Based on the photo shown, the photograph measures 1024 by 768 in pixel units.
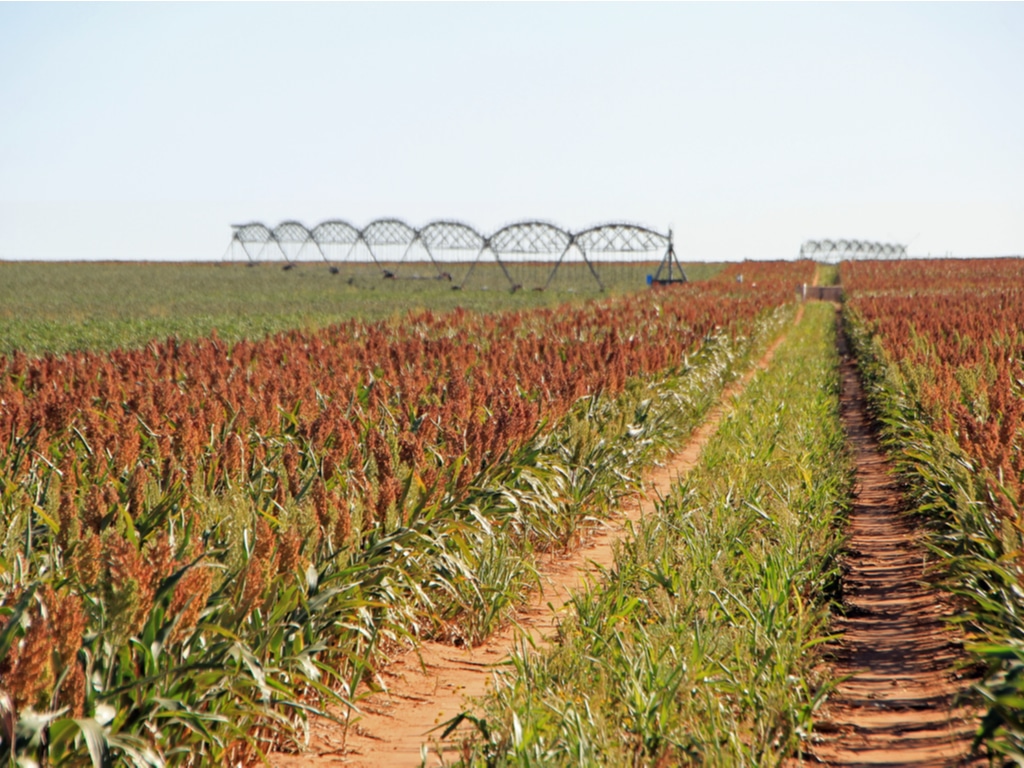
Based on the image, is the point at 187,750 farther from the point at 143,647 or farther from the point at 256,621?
the point at 256,621

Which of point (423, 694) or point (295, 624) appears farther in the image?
point (423, 694)

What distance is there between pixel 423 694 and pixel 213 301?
121 feet

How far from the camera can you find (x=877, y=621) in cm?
566

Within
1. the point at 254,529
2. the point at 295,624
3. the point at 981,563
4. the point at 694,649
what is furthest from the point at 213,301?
the point at 981,563

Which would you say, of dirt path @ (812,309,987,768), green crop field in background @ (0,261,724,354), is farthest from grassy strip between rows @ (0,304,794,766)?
green crop field in background @ (0,261,724,354)

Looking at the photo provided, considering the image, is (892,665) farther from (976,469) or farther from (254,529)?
(254,529)

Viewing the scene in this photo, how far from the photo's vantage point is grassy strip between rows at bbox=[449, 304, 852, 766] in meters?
3.63

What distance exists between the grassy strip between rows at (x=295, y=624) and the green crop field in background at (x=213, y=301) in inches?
573

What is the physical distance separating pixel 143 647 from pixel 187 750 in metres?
0.39

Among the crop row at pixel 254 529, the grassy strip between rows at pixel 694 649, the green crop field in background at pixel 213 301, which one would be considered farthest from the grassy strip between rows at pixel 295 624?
the green crop field in background at pixel 213 301

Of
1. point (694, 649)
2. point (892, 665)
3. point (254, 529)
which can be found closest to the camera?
point (694, 649)

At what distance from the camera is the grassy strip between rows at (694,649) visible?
3633mm

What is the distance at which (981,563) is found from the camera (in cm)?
460

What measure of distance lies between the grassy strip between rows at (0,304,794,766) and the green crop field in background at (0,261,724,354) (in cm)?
1456
